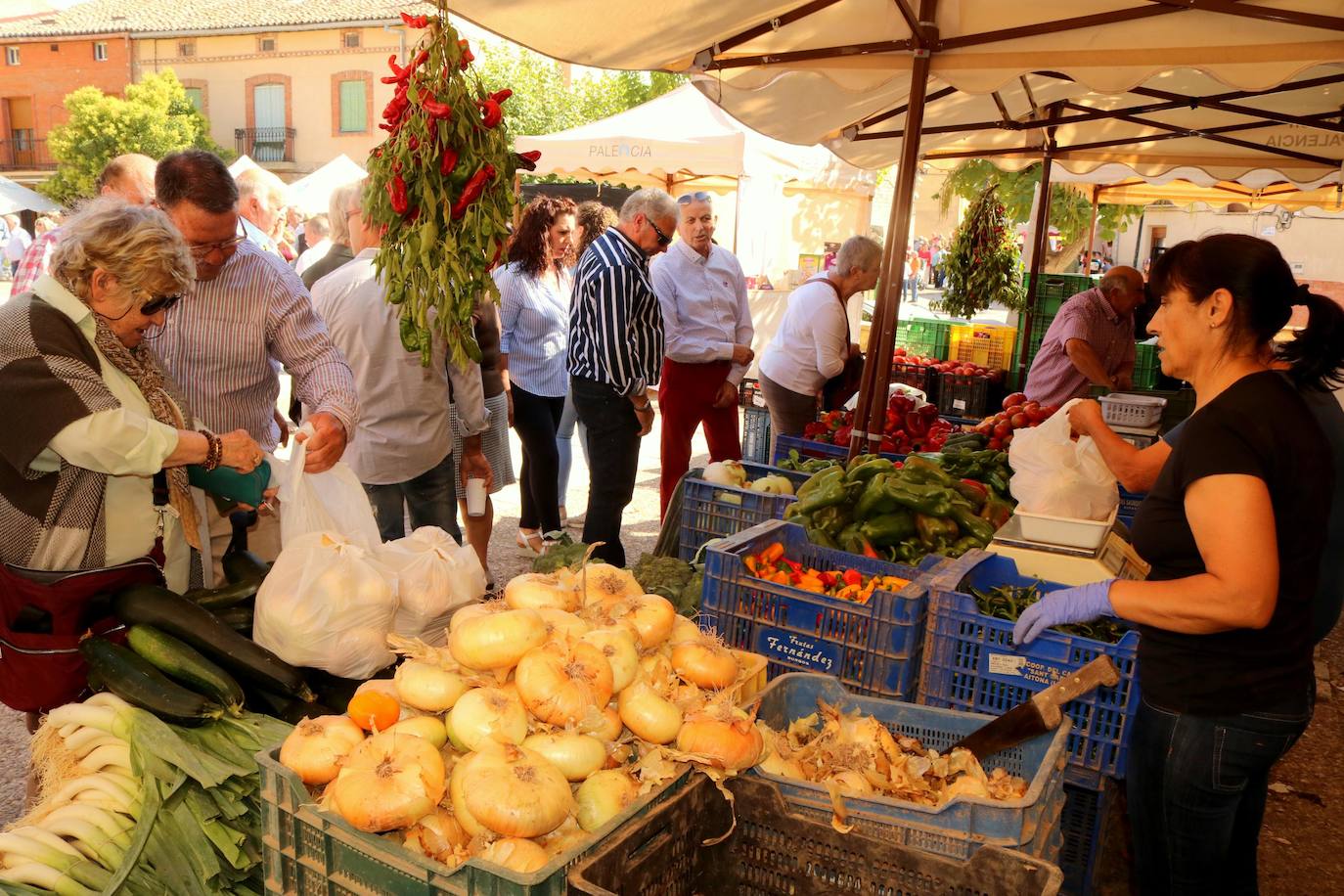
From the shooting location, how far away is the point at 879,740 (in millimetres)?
2162

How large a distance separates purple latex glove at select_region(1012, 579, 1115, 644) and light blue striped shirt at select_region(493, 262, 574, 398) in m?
4.03

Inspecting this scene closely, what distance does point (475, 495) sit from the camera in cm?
506

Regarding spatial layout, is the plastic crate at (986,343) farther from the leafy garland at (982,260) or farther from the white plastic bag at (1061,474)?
the white plastic bag at (1061,474)

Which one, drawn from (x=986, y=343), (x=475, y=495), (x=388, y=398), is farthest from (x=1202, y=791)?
(x=986, y=343)

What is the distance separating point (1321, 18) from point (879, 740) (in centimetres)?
358

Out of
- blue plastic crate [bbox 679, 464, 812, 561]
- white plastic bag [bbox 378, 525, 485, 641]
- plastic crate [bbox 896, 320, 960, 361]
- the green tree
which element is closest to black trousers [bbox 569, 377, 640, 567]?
blue plastic crate [bbox 679, 464, 812, 561]

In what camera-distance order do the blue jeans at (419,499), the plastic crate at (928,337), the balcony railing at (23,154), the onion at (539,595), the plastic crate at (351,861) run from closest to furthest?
the plastic crate at (351,861)
the onion at (539,595)
the blue jeans at (419,499)
the plastic crate at (928,337)
the balcony railing at (23,154)

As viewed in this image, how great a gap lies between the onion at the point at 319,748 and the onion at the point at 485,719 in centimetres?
19

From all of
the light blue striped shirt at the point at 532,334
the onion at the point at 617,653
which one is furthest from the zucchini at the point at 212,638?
the light blue striped shirt at the point at 532,334

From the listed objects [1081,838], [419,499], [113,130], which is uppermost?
[113,130]

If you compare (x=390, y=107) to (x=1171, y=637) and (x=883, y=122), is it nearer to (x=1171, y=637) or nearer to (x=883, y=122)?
(x=1171, y=637)

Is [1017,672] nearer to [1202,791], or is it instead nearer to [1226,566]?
[1202,791]

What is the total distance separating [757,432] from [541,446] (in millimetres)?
1932

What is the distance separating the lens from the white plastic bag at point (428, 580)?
273cm
